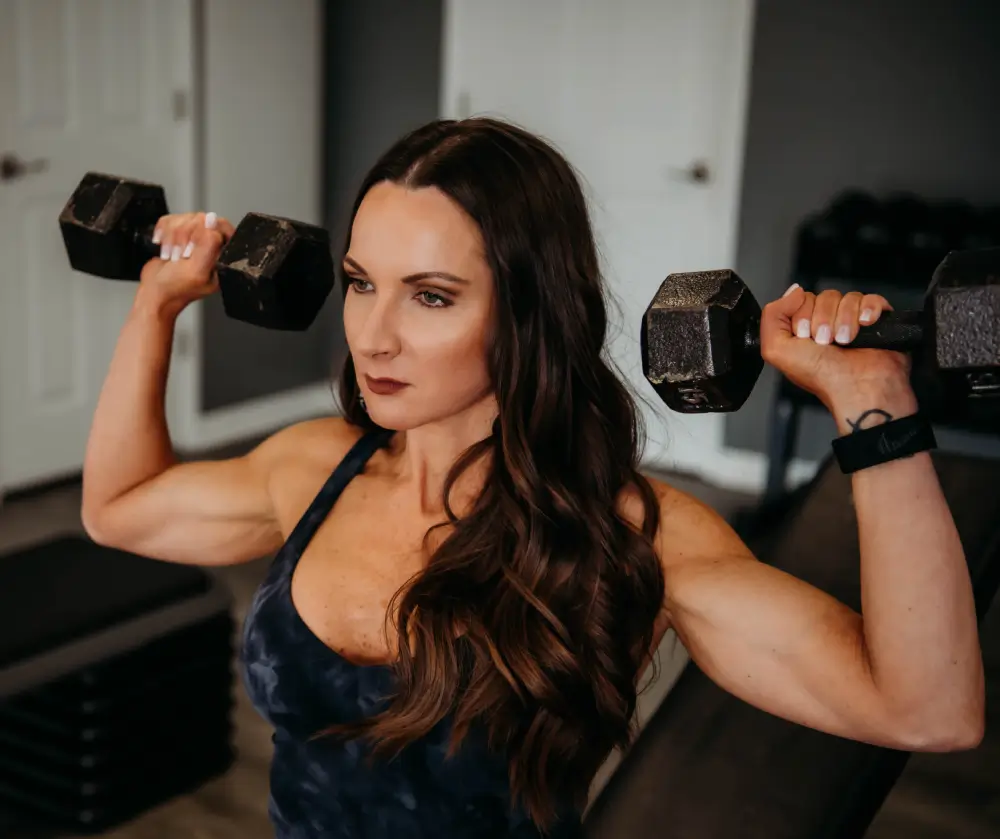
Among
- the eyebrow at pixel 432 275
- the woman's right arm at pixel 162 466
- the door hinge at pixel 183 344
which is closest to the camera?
the eyebrow at pixel 432 275

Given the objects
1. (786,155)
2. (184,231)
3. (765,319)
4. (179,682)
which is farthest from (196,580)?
(786,155)

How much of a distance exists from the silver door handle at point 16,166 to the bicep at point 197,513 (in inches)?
107

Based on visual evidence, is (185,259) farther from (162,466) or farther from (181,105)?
(181,105)

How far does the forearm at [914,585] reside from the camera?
896 mm

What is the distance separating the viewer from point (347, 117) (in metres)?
5.07

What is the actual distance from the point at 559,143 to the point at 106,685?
2705 mm

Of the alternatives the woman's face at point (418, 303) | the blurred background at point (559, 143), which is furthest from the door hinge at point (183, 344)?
the woman's face at point (418, 303)

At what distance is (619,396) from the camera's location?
1160 mm

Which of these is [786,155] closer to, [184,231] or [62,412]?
[62,412]

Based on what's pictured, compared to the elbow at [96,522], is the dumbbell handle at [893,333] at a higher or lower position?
higher

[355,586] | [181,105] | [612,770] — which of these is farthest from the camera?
[181,105]

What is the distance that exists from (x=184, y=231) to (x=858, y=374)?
0.69 m

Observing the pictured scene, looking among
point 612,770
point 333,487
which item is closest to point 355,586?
point 333,487

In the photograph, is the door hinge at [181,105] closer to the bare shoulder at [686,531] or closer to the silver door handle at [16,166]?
the silver door handle at [16,166]
